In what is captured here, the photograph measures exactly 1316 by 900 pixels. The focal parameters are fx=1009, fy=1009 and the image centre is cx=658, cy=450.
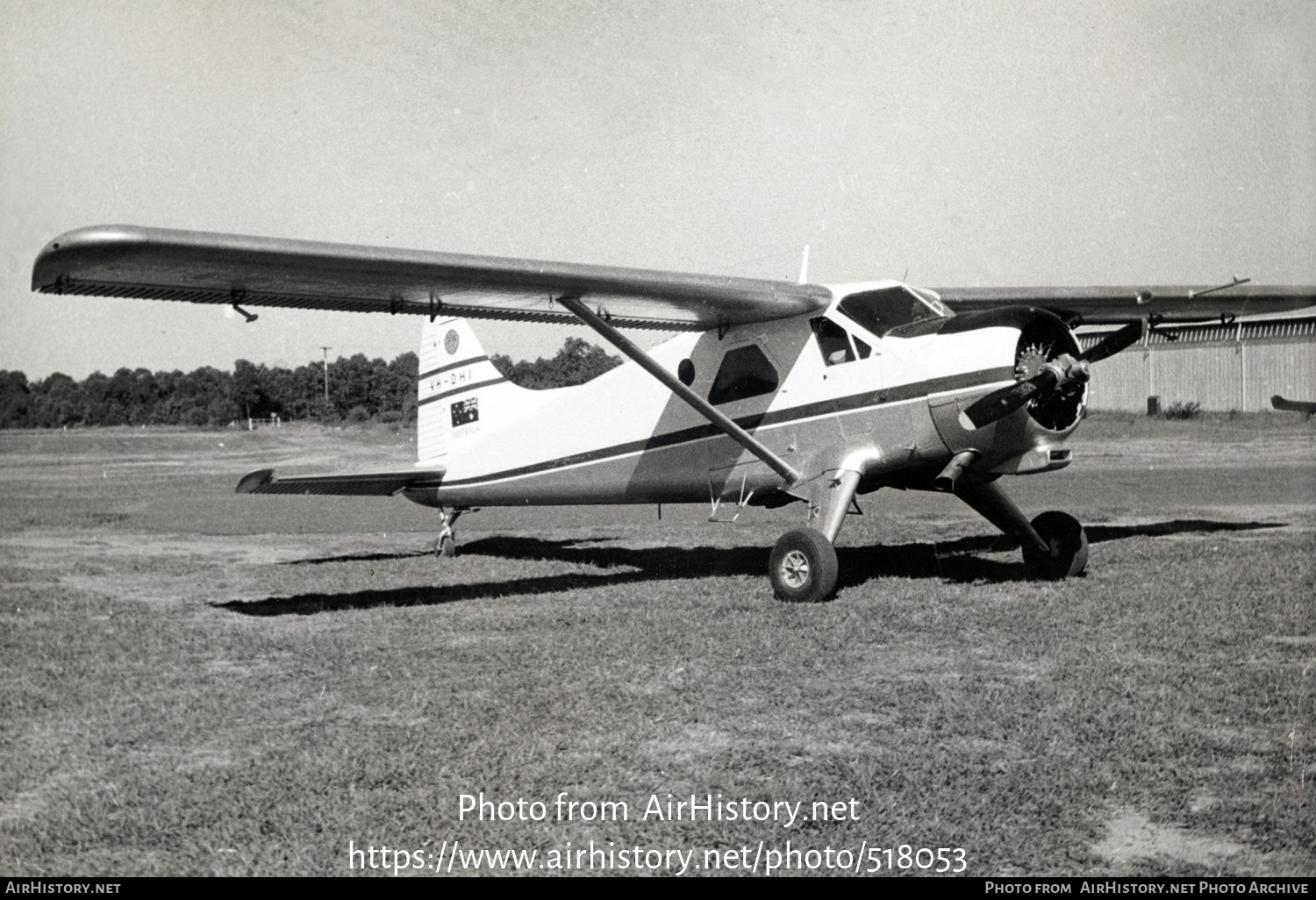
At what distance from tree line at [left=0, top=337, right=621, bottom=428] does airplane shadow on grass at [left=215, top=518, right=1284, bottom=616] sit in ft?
121

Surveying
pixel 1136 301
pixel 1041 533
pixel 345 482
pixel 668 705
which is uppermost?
pixel 1136 301

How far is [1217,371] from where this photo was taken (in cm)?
3344

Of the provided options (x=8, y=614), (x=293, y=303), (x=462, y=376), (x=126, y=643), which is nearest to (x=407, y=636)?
(x=126, y=643)

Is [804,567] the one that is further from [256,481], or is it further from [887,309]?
[256,481]

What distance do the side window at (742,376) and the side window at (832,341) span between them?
601 mm

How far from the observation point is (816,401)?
936 cm

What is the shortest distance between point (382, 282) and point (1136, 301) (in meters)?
8.42

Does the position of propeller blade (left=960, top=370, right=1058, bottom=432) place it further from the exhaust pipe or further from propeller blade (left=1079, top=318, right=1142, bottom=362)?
propeller blade (left=1079, top=318, right=1142, bottom=362)

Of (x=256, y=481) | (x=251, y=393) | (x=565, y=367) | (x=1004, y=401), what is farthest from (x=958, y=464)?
(x=251, y=393)

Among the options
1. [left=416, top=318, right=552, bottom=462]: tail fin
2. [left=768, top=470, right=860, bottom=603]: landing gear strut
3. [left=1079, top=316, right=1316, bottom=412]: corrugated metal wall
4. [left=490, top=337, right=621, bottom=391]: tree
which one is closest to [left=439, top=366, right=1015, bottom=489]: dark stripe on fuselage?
[left=768, top=470, right=860, bottom=603]: landing gear strut

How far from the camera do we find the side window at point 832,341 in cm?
927

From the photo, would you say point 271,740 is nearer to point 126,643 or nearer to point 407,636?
point 407,636

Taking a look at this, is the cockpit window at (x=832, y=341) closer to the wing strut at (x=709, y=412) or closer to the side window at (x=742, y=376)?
the side window at (x=742, y=376)

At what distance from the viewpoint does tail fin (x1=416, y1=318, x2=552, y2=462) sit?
12.9 meters
